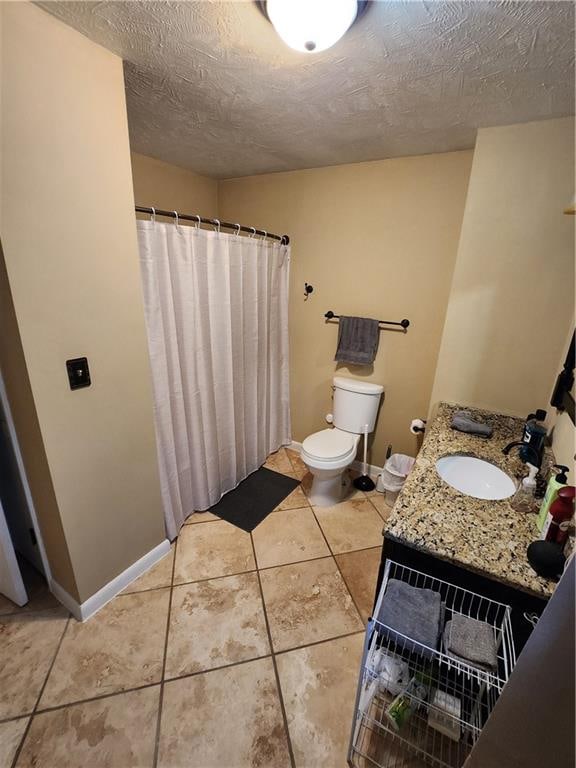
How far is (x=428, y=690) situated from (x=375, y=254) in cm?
221

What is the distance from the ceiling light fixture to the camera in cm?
86

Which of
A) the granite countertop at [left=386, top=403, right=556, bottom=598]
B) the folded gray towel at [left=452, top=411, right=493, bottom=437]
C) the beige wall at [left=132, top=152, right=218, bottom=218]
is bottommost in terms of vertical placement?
the granite countertop at [left=386, top=403, right=556, bottom=598]

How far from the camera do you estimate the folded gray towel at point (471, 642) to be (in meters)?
0.82

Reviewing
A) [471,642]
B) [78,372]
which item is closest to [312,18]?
[78,372]

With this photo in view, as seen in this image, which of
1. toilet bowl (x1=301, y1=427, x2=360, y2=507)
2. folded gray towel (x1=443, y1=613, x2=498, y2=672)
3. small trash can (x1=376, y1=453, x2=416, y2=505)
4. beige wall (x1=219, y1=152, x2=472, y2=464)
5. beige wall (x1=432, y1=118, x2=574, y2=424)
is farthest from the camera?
small trash can (x1=376, y1=453, x2=416, y2=505)

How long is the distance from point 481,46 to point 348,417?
1.91 m

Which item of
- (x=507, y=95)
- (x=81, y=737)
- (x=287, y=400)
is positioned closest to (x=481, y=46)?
(x=507, y=95)

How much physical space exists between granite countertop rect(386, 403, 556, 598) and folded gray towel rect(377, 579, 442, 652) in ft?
0.57

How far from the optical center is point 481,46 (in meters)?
1.01

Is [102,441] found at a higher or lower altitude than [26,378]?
lower

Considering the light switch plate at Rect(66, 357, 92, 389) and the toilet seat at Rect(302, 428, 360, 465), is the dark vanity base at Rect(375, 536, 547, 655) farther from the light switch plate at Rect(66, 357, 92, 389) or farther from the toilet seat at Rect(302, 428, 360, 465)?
the light switch plate at Rect(66, 357, 92, 389)

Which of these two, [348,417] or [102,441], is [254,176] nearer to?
[348,417]

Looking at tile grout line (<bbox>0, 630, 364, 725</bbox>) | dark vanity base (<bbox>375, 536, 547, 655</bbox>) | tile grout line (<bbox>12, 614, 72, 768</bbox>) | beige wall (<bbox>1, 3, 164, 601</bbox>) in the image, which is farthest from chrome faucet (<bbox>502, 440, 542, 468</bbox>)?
tile grout line (<bbox>12, 614, 72, 768</bbox>)

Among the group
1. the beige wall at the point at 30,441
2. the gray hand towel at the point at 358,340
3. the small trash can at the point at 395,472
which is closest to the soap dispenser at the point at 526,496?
the small trash can at the point at 395,472
